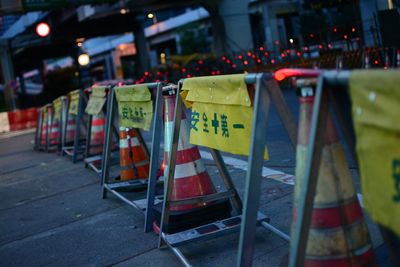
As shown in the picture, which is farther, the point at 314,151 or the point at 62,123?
the point at 62,123

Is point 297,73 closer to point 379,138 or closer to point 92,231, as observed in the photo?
point 379,138

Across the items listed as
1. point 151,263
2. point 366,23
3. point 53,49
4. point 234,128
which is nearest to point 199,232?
point 151,263

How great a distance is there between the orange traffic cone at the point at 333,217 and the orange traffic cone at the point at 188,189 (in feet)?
6.19

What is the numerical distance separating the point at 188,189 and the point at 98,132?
5.53 m

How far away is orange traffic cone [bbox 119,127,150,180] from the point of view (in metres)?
7.44

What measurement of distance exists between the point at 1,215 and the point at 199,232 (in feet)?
12.3

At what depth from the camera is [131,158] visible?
7.45 meters

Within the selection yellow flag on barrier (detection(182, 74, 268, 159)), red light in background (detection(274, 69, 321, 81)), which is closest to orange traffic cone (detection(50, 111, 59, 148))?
yellow flag on barrier (detection(182, 74, 268, 159))

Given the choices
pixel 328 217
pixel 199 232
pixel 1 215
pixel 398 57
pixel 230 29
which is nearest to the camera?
pixel 328 217

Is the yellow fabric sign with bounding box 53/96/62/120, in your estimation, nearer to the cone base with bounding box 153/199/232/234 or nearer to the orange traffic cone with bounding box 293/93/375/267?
the cone base with bounding box 153/199/232/234

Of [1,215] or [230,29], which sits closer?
[1,215]

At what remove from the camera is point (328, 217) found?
2.96 m

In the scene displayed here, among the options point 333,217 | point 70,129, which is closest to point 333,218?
point 333,217

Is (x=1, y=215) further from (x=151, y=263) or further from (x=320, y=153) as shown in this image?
(x=320, y=153)
